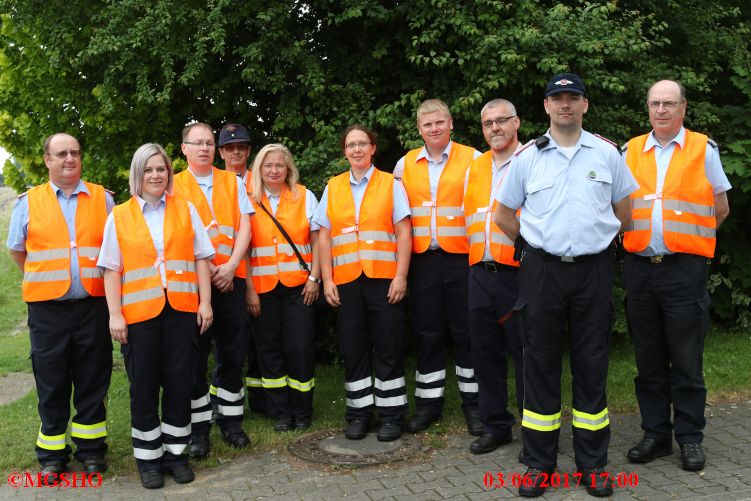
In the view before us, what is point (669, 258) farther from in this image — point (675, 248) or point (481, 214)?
point (481, 214)

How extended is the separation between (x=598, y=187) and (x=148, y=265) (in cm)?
294

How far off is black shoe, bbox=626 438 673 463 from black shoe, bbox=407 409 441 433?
5.11 ft

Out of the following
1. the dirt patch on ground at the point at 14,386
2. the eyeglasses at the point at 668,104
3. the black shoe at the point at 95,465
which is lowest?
the dirt patch on ground at the point at 14,386

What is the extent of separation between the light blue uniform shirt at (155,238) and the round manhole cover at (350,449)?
1.65 metres

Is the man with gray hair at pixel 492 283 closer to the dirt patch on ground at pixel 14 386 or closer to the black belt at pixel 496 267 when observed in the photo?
the black belt at pixel 496 267

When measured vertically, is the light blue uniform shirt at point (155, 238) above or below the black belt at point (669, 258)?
above

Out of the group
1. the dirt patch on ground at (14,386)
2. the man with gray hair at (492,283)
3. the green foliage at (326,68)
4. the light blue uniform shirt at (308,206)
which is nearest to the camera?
the man with gray hair at (492,283)

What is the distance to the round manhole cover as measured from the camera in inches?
210

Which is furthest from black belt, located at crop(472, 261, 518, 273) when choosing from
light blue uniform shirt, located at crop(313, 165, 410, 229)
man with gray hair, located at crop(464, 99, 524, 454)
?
light blue uniform shirt, located at crop(313, 165, 410, 229)

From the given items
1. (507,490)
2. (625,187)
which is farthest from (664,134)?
(507,490)

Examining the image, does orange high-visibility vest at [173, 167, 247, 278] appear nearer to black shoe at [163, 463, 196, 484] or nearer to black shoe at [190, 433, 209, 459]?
black shoe at [190, 433, 209, 459]

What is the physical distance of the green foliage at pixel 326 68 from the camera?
6.92m

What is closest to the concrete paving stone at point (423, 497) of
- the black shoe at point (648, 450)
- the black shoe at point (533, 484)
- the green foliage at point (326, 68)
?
the black shoe at point (533, 484)

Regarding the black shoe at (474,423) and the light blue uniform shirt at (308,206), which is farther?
the light blue uniform shirt at (308,206)
